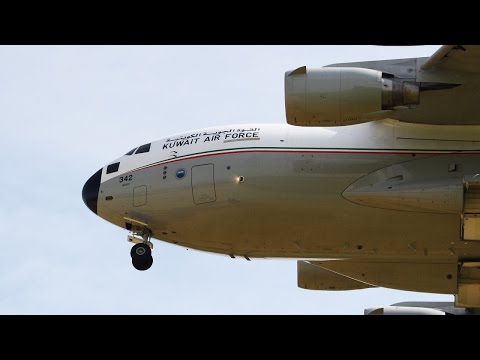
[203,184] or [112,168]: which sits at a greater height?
[112,168]

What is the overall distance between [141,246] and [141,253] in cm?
11

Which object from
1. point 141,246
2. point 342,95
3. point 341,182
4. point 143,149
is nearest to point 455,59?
point 342,95

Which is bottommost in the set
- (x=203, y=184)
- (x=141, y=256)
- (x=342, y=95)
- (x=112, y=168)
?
(x=141, y=256)

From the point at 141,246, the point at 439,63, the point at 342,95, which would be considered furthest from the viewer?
the point at 141,246

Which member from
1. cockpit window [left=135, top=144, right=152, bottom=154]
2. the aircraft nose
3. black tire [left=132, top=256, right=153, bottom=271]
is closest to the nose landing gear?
black tire [left=132, top=256, right=153, bottom=271]

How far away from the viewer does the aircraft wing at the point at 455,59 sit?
13453mm

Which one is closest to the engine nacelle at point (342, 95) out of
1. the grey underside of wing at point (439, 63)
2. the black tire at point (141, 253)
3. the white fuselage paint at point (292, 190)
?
the grey underside of wing at point (439, 63)

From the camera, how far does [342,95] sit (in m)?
13.6

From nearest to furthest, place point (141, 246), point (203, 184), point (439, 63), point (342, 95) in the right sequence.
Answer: point (342, 95), point (439, 63), point (203, 184), point (141, 246)

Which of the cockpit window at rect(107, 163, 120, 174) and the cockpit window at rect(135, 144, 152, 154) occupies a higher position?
the cockpit window at rect(135, 144, 152, 154)

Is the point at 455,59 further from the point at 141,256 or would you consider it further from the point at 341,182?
the point at 141,256

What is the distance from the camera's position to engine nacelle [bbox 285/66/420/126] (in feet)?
44.5

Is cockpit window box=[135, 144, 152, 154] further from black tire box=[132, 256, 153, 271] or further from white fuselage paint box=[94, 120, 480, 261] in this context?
black tire box=[132, 256, 153, 271]

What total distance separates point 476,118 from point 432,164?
906mm
